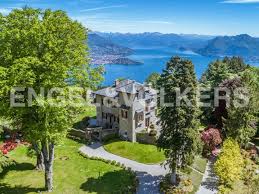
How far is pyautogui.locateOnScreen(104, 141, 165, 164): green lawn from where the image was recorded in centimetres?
5725

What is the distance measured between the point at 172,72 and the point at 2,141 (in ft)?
110

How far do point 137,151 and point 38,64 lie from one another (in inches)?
1143

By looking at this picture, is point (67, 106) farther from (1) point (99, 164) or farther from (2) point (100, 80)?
(1) point (99, 164)

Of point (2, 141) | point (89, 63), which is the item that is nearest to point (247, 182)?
point (89, 63)

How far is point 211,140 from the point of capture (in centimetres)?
5838

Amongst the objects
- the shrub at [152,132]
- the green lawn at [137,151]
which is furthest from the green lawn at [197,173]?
the shrub at [152,132]

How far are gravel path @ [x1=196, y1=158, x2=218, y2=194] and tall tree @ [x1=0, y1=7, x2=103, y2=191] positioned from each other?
70.2 ft

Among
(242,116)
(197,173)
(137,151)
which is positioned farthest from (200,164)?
(137,151)

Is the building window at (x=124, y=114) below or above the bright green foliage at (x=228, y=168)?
above

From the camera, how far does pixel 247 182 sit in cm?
4719

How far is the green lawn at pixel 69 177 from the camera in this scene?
45.4 metres

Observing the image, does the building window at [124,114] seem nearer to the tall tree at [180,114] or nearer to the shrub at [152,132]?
the shrub at [152,132]

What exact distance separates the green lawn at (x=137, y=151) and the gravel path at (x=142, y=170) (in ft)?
3.64

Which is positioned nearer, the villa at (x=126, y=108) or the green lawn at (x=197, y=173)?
the green lawn at (x=197, y=173)
